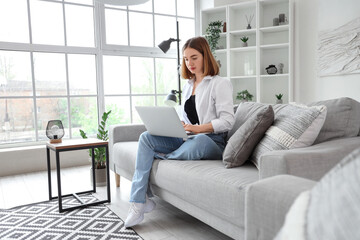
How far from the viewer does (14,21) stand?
12.2ft

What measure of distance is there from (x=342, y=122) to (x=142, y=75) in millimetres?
3333

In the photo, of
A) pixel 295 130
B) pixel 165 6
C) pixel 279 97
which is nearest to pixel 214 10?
pixel 165 6

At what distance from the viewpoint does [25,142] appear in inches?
151

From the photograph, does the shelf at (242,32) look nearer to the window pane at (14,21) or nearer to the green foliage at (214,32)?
the green foliage at (214,32)

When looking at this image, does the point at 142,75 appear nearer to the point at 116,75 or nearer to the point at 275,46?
the point at 116,75

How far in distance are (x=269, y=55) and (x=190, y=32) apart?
137 centimetres

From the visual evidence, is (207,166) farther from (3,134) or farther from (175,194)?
(3,134)

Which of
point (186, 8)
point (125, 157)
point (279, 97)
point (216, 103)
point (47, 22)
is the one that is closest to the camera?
point (216, 103)

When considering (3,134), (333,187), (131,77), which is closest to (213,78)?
(333,187)

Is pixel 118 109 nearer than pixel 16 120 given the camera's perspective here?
No

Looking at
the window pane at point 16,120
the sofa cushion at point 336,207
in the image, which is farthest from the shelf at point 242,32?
the sofa cushion at point 336,207

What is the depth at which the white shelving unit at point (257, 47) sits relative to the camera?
432cm

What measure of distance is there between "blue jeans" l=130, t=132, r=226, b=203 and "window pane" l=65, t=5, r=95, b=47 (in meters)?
2.59

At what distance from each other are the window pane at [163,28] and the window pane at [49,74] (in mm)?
1473
